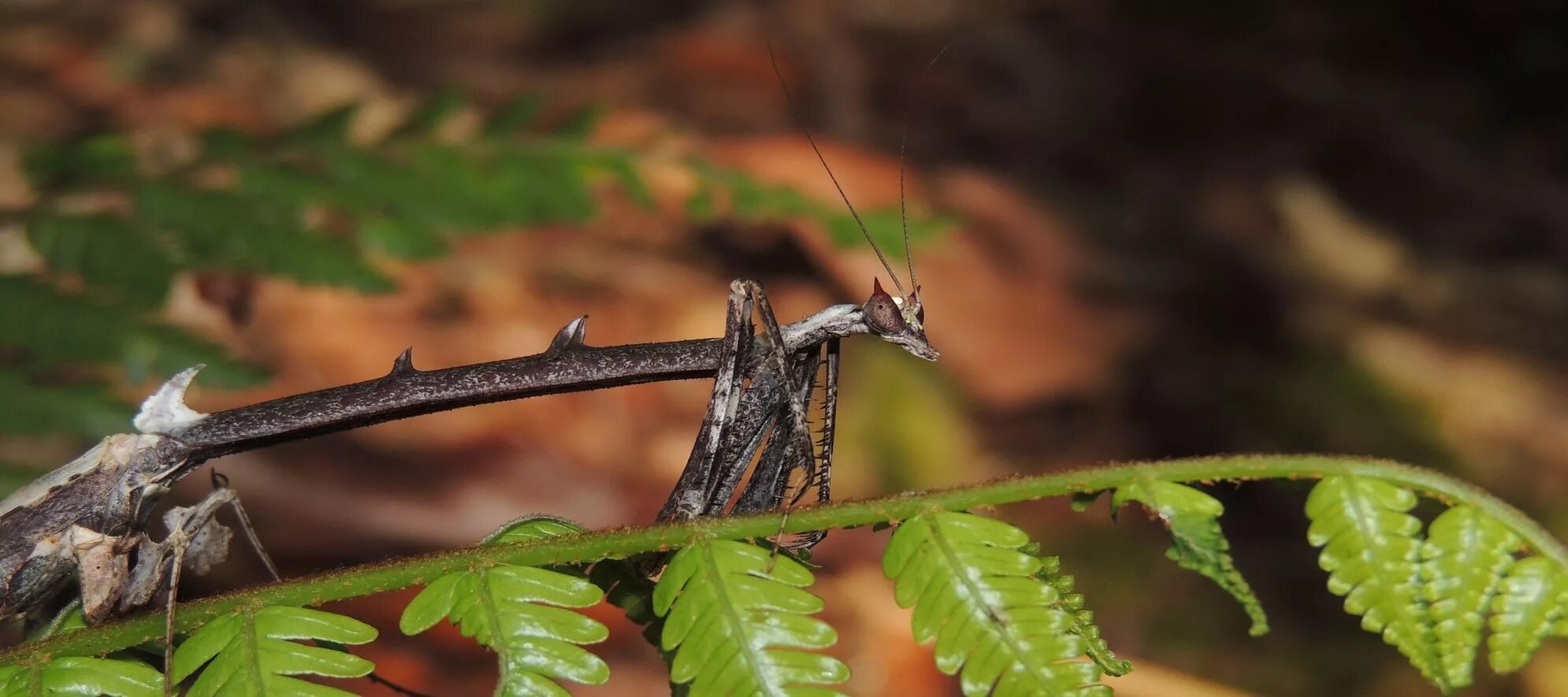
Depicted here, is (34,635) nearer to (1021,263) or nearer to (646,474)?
(646,474)

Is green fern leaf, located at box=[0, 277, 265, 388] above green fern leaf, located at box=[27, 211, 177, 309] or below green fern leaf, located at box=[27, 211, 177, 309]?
below

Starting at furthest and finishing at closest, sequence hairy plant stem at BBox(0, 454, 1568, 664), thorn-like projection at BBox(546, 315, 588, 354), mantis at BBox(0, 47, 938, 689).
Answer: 1. thorn-like projection at BBox(546, 315, 588, 354)
2. mantis at BBox(0, 47, 938, 689)
3. hairy plant stem at BBox(0, 454, 1568, 664)

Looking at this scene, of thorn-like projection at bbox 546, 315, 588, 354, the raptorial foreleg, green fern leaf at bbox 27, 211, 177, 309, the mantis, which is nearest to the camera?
the raptorial foreleg

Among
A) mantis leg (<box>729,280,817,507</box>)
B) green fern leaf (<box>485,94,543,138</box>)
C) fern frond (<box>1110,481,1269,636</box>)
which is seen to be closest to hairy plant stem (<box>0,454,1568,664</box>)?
fern frond (<box>1110,481,1269,636</box>)

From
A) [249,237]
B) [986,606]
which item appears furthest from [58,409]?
[986,606]

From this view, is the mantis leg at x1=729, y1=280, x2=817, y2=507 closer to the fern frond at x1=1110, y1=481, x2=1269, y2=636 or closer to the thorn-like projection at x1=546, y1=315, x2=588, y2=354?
the thorn-like projection at x1=546, y1=315, x2=588, y2=354

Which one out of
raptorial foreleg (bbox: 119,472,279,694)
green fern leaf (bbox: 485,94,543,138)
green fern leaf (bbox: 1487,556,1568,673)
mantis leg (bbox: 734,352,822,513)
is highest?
green fern leaf (bbox: 485,94,543,138)

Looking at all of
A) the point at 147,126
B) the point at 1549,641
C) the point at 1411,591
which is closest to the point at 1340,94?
the point at 1549,641

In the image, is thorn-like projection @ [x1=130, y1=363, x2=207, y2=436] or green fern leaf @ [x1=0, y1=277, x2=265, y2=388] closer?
thorn-like projection @ [x1=130, y1=363, x2=207, y2=436]
